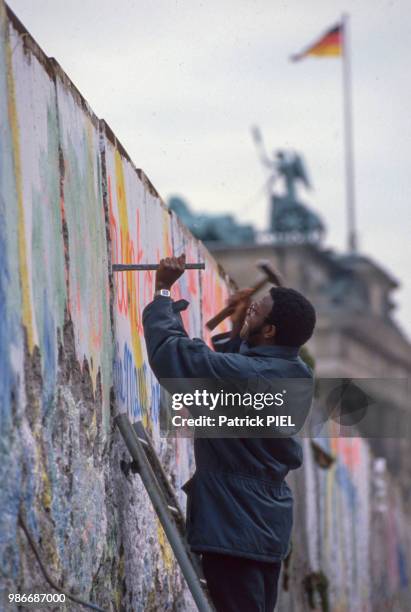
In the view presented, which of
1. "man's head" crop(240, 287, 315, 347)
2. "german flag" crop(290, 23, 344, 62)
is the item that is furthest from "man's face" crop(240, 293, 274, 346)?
"german flag" crop(290, 23, 344, 62)

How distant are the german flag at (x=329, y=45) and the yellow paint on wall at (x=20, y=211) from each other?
4510 centimetres

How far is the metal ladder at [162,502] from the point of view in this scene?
4484 mm

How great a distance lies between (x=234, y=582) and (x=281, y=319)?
0.86 m

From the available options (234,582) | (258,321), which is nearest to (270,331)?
(258,321)

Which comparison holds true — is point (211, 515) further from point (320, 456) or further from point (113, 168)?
point (320, 456)

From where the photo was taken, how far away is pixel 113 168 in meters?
5.11

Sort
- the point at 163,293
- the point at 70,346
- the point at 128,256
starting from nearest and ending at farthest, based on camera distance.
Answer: the point at 70,346 < the point at 163,293 < the point at 128,256

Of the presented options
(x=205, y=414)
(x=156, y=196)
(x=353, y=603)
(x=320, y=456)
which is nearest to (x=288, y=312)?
(x=205, y=414)

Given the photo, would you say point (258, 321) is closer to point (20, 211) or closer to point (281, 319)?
point (281, 319)

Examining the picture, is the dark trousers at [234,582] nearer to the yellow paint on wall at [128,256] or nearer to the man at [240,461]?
the man at [240,461]

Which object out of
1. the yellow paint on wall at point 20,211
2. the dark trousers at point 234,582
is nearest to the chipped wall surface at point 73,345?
the yellow paint on wall at point 20,211

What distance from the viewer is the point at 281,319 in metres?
4.48

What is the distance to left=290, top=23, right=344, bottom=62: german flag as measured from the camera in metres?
48.8

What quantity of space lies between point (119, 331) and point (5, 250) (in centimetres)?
146
